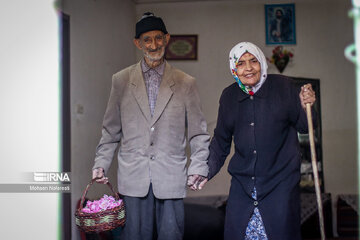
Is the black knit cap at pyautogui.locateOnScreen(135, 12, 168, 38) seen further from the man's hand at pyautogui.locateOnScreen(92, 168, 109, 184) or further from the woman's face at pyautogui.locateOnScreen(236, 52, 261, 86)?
the man's hand at pyautogui.locateOnScreen(92, 168, 109, 184)

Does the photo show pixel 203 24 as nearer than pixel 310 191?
Yes

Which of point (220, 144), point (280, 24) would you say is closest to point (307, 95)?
point (220, 144)

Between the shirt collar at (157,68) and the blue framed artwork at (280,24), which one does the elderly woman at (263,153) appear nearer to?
the shirt collar at (157,68)

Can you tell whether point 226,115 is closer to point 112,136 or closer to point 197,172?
point 197,172

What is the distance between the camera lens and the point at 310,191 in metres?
A: 4.50

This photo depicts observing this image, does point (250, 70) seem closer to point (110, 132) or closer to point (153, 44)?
point (153, 44)

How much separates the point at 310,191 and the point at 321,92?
1.57 m

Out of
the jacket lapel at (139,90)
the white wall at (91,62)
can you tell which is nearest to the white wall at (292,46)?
the white wall at (91,62)

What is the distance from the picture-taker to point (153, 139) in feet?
7.97

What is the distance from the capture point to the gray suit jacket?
241cm

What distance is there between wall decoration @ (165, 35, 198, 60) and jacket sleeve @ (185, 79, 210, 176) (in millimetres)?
693

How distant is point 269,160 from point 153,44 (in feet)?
3.13

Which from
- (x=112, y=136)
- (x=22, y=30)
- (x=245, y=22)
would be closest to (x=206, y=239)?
(x=112, y=136)

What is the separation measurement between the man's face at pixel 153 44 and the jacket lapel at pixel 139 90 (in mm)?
120
